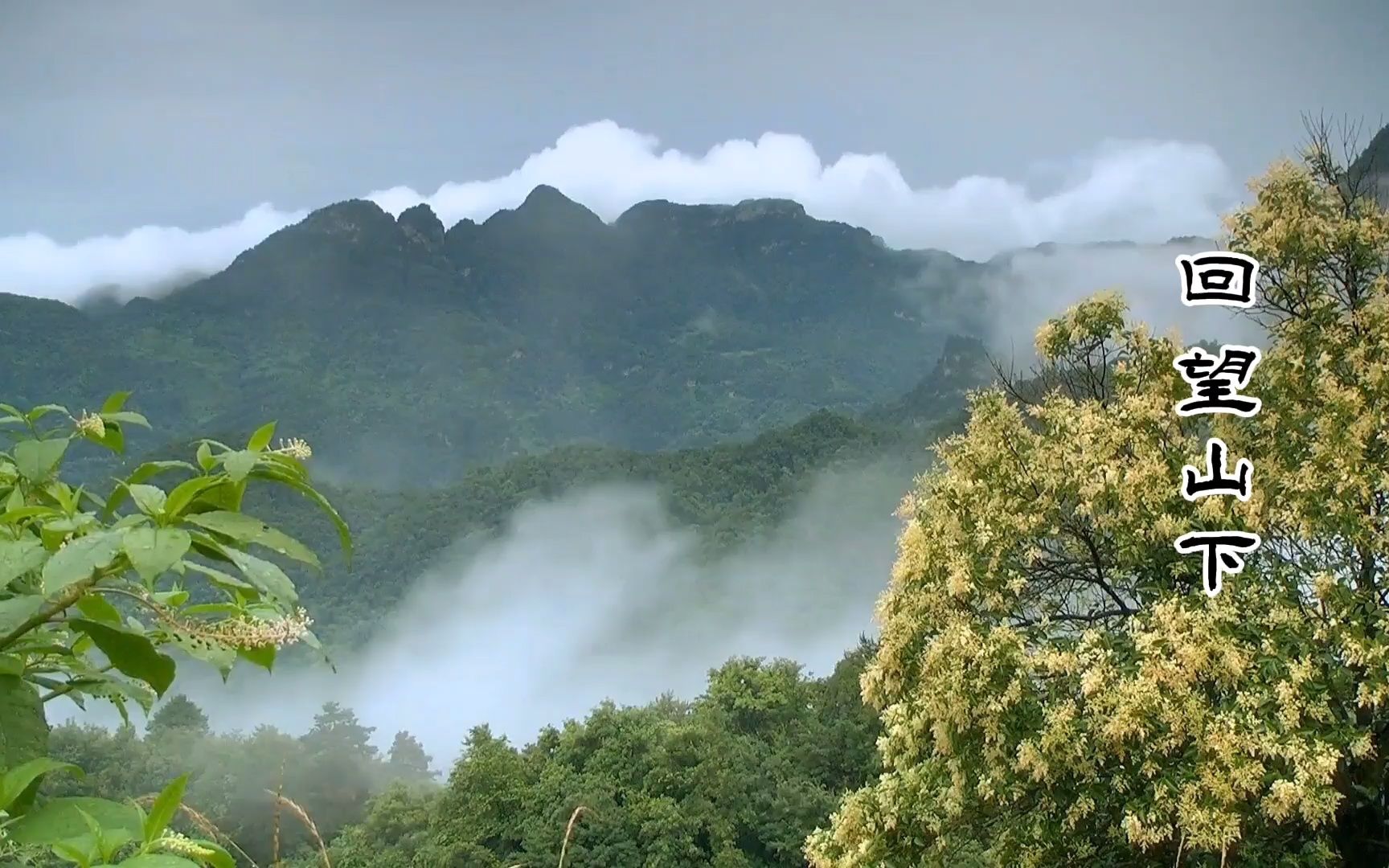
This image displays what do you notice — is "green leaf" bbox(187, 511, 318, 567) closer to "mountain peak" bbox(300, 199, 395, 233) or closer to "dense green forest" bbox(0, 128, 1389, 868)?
"dense green forest" bbox(0, 128, 1389, 868)

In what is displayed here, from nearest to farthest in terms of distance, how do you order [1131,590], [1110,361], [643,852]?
[1131,590] < [1110,361] < [643,852]

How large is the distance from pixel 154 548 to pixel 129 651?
189 mm

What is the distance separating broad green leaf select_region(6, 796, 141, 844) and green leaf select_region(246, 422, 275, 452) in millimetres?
415

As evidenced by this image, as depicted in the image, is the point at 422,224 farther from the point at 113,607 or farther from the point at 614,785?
the point at 113,607

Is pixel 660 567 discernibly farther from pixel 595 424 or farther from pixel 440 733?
pixel 595 424

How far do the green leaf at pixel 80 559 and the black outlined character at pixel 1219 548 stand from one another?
611 centimetres

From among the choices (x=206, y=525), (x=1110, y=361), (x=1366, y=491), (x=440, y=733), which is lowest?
(x=206, y=525)

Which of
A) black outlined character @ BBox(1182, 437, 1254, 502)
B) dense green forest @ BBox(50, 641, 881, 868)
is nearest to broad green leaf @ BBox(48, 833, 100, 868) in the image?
black outlined character @ BBox(1182, 437, 1254, 502)

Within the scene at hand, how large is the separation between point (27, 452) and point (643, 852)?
22.1m

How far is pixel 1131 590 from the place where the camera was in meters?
6.58

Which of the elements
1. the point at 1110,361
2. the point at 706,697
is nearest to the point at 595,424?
the point at 706,697

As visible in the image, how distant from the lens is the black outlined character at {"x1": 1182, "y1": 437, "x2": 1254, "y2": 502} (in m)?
6.17

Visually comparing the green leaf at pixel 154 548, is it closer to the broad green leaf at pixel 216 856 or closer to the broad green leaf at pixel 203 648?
the broad green leaf at pixel 203 648

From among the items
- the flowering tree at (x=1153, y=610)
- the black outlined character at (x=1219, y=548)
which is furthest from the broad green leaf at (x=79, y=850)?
the black outlined character at (x=1219, y=548)
